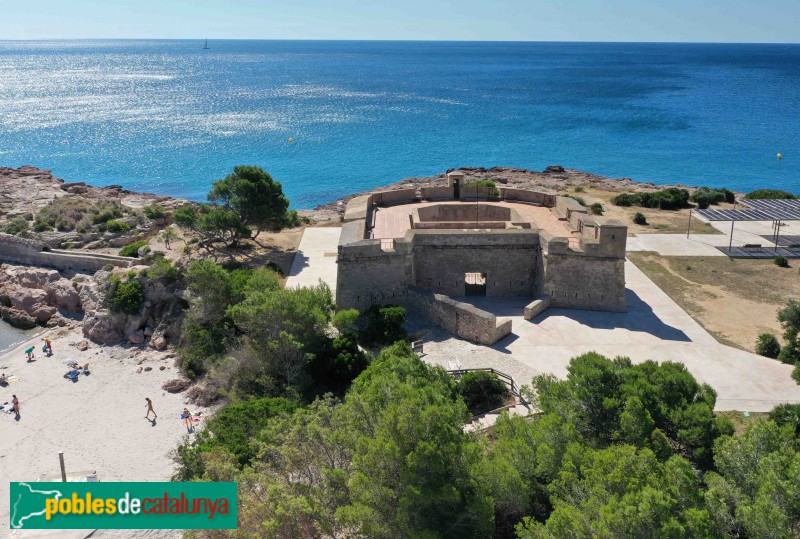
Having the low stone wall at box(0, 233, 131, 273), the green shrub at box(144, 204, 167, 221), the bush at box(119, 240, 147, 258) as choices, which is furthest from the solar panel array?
the green shrub at box(144, 204, 167, 221)

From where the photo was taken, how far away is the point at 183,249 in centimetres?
3666

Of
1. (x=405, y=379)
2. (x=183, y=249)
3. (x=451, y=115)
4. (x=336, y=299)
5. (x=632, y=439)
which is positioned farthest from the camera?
(x=451, y=115)

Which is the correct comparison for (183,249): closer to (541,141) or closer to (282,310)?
(282,310)

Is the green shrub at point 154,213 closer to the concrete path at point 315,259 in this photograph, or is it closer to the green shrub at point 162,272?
the concrete path at point 315,259

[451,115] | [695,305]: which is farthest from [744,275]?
[451,115]

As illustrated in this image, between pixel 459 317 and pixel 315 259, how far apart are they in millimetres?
11776

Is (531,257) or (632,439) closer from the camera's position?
(632,439)

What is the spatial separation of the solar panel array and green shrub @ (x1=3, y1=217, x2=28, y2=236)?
44.0 metres

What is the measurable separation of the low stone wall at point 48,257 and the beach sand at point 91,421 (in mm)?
7088

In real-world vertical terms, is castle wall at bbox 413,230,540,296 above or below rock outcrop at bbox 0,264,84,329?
above

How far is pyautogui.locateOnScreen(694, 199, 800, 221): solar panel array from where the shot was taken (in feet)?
116

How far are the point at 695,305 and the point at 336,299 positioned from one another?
16.7 metres

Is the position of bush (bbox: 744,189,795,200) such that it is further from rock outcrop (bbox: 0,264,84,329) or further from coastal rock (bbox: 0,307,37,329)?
coastal rock (bbox: 0,307,37,329)

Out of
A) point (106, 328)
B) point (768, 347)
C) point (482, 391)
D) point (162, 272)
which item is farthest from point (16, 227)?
point (768, 347)
